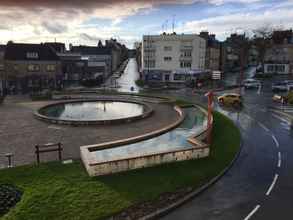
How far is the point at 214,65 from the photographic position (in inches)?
3292

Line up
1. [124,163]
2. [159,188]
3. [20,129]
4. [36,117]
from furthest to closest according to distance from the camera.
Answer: [36,117] < [20,129] < [124,163] < [159,188]

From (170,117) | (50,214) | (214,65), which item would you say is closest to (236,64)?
(214,65)

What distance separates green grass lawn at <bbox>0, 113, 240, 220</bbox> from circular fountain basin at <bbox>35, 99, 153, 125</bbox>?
485 inches

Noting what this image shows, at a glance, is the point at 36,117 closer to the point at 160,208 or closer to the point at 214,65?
the point at 160,208

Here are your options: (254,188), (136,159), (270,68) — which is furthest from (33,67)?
(270,68)

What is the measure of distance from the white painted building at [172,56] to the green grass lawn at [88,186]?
5475 cm

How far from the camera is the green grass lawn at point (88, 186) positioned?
1130 cm

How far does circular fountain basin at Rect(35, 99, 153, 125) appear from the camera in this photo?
1109 inches

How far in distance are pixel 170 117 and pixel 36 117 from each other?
47.5 feet

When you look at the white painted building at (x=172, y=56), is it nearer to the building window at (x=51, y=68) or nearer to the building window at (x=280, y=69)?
the building window at (x=51, y=68)

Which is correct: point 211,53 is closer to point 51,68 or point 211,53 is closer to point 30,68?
point 51,68

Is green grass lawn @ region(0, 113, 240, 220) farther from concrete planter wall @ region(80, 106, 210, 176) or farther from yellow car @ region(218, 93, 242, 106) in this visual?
yellow car @ region(218, 93, 242, 106)

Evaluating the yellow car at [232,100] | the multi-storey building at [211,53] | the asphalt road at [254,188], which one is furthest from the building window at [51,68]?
the asphalt road at [254,188]

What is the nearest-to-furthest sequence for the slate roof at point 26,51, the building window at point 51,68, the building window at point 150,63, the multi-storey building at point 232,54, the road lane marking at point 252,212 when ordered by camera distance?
the road lane marking at point 252,212 < the slate roof at point 26,51 < the building window at point 51,68 < the building window at point 150,63 < the multi-storey building at point 232,54
